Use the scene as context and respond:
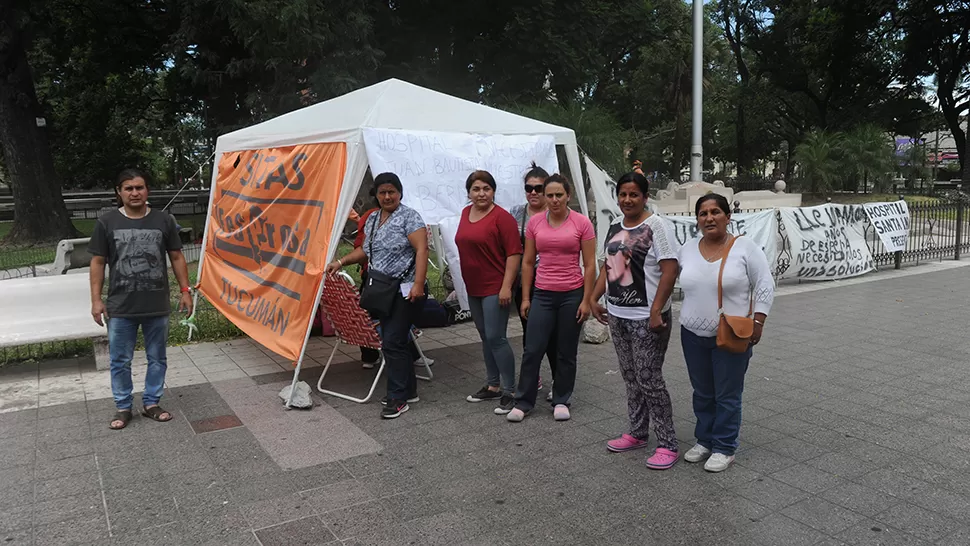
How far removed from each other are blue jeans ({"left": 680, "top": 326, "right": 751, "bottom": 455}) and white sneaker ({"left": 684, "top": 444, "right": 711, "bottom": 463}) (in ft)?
0.11

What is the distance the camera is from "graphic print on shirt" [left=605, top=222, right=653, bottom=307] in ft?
13.4

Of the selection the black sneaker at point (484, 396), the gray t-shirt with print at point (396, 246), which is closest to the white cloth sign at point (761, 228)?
the black sneaker at point (484, 396)

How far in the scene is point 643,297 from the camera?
4090 millimetres

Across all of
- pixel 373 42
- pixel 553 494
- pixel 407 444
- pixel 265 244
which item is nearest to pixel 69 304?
pixel 265 244

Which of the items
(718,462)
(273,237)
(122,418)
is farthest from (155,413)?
(718,462)

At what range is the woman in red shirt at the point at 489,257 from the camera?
4945mm

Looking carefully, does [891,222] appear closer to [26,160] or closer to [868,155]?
[868,155]

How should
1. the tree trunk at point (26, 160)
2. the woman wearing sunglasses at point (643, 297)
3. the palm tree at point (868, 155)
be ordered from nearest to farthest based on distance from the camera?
the woman wearing sunglasses at point (643, 297)
the tree trunk at point (26, 160)
the palm tree at point (868, 155)

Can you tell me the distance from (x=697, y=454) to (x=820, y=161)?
2259cm

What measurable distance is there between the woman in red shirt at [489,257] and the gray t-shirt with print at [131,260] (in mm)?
2103

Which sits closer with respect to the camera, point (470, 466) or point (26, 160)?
point (470, 466)

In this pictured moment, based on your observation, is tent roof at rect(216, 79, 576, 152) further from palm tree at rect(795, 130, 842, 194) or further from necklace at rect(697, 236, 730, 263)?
palm tree at rect(795, 130, 842, 194)

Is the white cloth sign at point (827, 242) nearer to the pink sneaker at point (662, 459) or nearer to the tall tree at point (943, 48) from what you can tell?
the pink sneaker at point (662, 459)

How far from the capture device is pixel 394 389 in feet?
17.0
